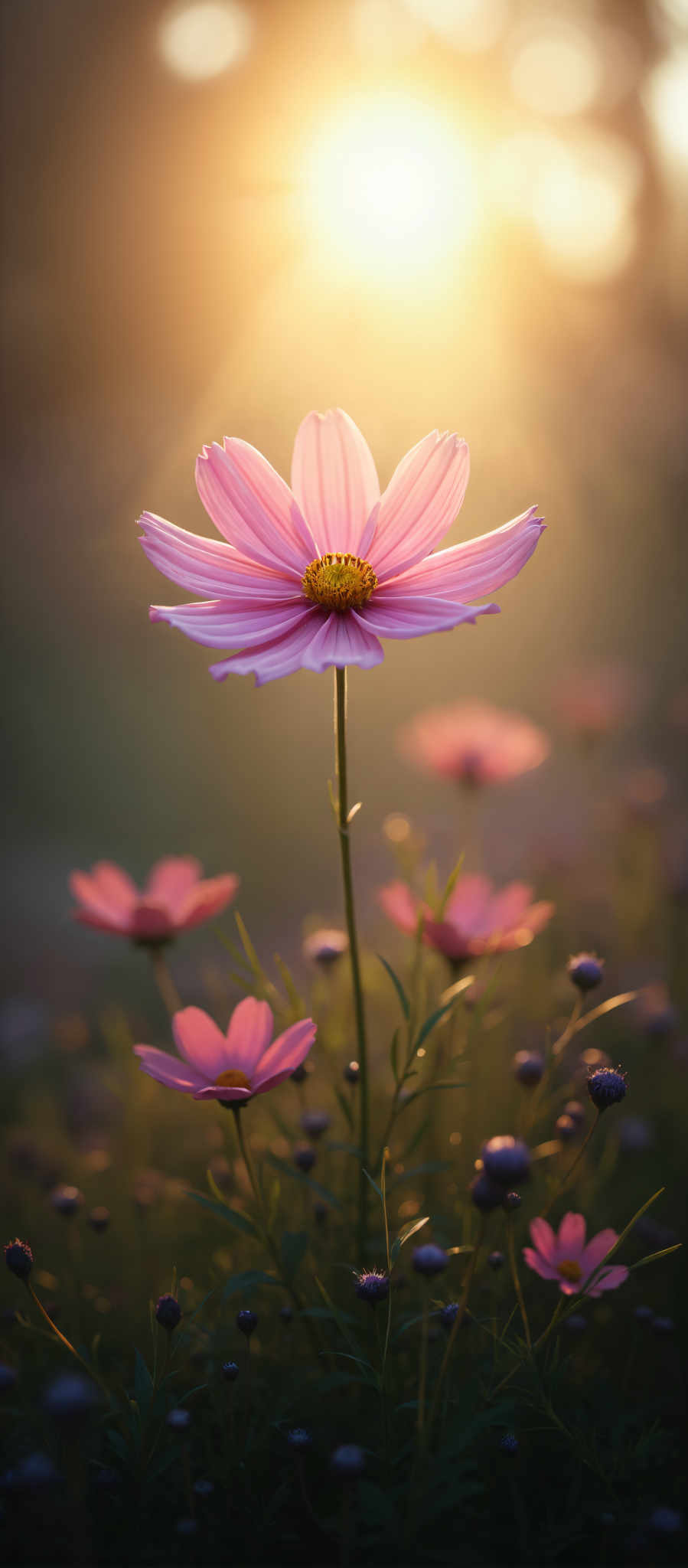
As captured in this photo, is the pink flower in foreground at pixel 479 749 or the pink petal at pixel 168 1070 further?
the pink flower in foreground at pixel 479 749

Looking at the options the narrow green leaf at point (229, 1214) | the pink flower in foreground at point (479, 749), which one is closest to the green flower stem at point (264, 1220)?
the narrow green leaf at point (229, 1214)

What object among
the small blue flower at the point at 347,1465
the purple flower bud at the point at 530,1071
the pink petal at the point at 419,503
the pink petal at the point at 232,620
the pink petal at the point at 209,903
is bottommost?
the small blue flower at the point at 347,1465

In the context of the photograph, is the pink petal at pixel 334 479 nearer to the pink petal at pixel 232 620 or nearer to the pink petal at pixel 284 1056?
the pink petal at pixel 232 620

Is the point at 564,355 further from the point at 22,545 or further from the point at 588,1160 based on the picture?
the point at 588,1160

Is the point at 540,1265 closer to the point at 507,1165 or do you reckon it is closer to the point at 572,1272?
the point at 572,1272

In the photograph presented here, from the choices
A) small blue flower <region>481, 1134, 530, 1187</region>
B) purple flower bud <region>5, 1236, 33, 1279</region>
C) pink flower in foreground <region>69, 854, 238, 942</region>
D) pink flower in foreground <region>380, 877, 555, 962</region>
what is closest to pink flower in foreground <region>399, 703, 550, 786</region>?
pink flower in foreground <region>380, 877, 555, 962</region>

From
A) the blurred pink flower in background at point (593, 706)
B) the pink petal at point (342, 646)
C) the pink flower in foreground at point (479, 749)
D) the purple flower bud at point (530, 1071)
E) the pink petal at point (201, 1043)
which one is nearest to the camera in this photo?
the pink petal at point (342, 646)

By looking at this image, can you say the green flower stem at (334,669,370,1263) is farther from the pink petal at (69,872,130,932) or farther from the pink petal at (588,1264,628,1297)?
the pink petal at (69,872,130,932)

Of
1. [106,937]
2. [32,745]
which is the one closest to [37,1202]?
[106,937]
